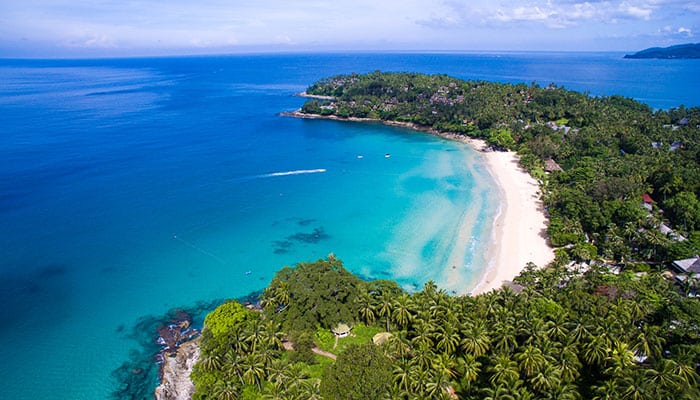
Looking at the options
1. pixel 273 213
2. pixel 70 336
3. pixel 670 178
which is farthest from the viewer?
pixel 273 213

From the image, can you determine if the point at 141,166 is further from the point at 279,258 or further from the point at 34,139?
the point at 279,258

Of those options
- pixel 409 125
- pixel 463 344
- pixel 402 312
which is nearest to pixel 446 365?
pixel 463 344

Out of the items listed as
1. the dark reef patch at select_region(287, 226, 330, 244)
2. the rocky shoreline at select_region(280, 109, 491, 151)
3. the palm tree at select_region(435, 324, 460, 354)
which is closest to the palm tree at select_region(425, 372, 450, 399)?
the palm tree at select_region(435, 324, 460, 354)

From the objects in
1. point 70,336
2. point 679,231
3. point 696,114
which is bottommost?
point 70,336

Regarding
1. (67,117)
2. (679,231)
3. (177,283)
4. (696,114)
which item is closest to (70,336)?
(177,283)

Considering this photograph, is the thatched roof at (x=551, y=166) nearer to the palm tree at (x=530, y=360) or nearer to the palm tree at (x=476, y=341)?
the palm tree at (x=476, y=341)

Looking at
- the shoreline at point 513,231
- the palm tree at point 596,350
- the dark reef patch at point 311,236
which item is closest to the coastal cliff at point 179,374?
the dark reef patch at point 311,236

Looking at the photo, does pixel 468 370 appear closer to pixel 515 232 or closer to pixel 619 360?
pixel 619 360

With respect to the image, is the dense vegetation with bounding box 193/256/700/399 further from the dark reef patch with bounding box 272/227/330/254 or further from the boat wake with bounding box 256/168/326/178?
the boat wake with bounding box 256/168/326/178
